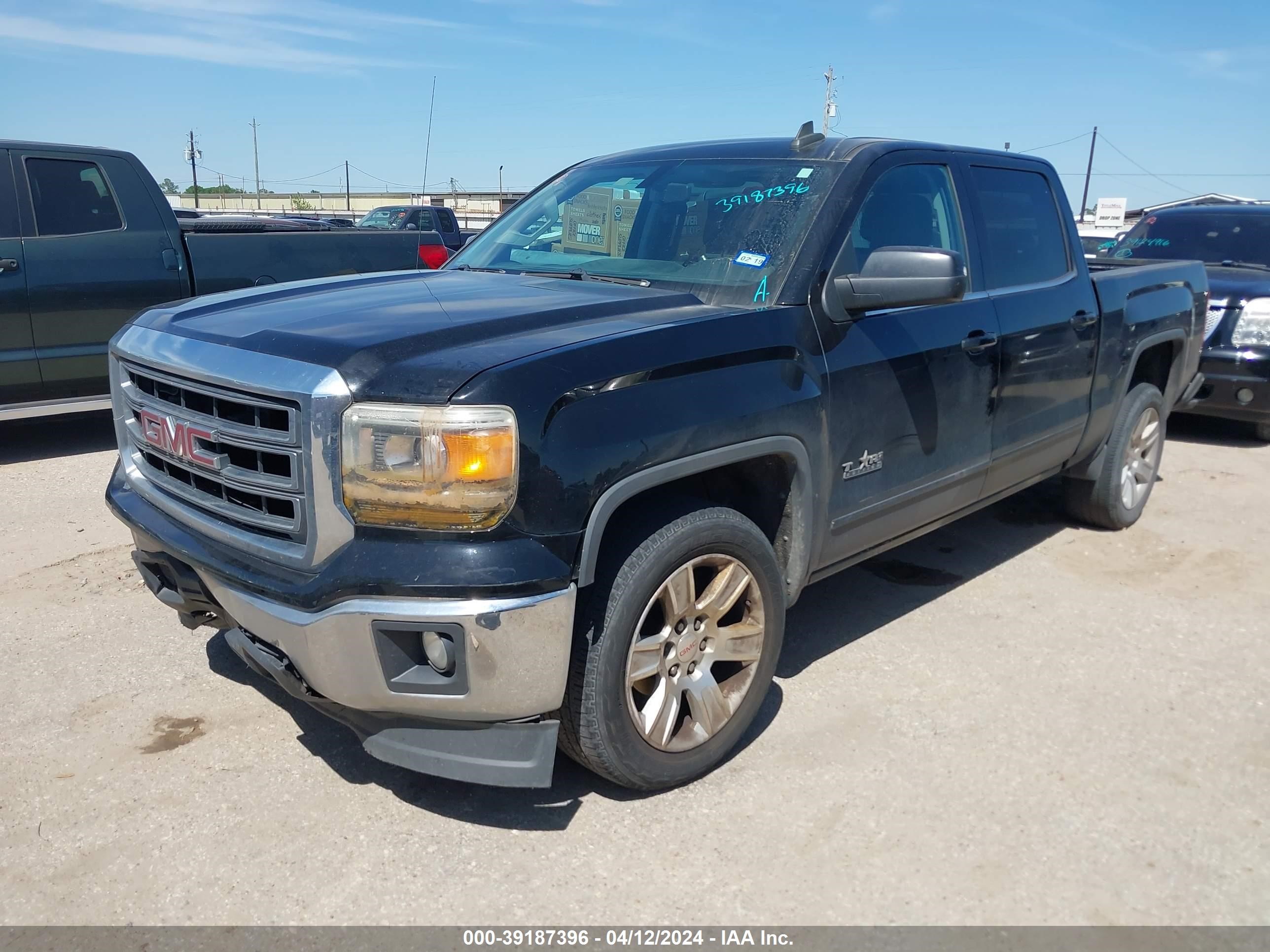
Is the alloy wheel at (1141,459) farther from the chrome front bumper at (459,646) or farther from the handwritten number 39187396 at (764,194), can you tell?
the chrome front bumper at (459,646)

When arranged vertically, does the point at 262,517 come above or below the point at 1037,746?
above

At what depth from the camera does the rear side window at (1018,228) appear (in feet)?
13.8

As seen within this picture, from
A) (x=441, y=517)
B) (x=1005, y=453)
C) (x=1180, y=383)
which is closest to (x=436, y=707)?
(x=441, y=517)

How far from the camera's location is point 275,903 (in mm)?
2514

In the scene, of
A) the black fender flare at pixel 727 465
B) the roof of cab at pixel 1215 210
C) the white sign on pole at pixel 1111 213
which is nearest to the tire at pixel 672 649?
the black fender flare at pixel 727 465

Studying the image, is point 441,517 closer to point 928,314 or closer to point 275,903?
point 275,903

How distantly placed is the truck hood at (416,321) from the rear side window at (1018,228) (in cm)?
166

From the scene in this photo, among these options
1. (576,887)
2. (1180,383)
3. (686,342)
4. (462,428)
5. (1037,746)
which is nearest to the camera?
(462,428)

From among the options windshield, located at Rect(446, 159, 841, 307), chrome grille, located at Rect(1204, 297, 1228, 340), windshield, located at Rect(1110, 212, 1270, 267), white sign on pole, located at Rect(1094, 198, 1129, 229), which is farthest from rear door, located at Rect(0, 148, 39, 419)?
white sign on pole, located at Rect(1094, 198, 1129, 229)

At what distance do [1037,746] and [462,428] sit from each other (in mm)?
2193

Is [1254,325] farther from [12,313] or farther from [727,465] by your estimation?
[12,313]

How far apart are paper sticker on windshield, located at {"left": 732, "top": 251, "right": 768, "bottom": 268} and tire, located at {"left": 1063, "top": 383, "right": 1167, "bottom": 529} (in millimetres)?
2911

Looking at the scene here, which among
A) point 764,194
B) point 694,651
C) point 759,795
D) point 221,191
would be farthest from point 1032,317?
point 221,191

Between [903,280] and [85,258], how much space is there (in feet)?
18.5
